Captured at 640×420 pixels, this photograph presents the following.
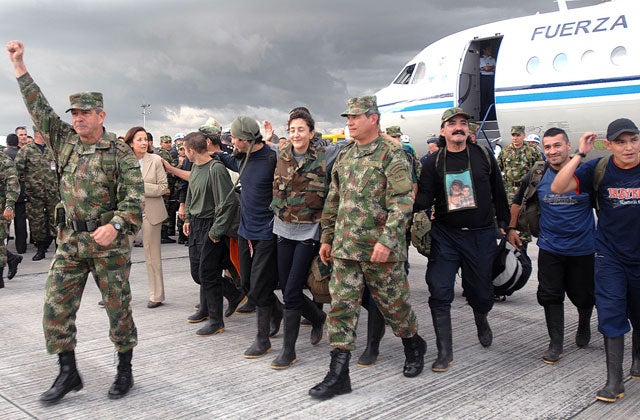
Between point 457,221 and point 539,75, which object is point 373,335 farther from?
point 539,75

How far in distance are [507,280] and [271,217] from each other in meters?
2.24

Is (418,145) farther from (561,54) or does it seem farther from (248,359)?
(248,359)

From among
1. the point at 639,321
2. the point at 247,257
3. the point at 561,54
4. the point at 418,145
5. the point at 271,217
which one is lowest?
the point at 639,321

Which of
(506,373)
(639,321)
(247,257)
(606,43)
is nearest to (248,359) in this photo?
(247,257)

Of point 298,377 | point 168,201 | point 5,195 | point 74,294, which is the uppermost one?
point 5,195

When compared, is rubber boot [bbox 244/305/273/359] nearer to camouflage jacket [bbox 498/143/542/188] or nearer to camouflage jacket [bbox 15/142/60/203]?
camouflage jacket [bbox 498/143/542/188]

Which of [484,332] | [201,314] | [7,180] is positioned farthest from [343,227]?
[7,180]

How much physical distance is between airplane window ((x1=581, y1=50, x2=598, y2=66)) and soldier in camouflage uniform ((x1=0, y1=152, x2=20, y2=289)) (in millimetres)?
10533

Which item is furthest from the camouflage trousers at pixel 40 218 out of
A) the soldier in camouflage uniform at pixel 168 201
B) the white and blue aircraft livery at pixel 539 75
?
the white and blue aircraft livery at pixel 539 75

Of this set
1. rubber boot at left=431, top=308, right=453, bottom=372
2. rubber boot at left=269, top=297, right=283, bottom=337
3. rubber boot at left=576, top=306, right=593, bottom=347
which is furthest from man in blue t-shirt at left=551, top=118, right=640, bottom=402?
rubber boot at left=269, top=297, right=283, bottom=337

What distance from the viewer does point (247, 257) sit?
4727mm

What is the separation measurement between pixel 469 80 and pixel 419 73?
1.30m

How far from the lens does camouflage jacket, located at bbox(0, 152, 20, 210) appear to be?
7.08 metres

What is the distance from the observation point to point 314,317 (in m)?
4.61
